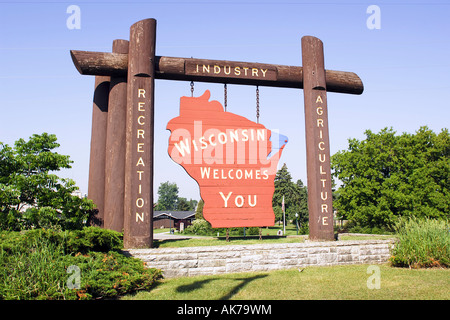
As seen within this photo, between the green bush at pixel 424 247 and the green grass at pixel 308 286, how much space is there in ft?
1.40

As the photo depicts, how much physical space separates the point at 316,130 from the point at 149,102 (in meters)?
5.88

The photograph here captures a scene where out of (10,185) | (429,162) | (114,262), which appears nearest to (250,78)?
(114,262)

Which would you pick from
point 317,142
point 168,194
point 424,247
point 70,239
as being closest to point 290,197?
point 317,142

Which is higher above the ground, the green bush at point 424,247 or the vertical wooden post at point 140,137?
the vertical wooden post at point 140,137

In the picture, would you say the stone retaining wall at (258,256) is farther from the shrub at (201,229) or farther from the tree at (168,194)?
the tree at (168,194)

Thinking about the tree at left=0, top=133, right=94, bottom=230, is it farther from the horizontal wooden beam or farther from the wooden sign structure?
the horizontal wooden beam

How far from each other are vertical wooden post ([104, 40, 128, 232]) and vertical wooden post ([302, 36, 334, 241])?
6389 mm

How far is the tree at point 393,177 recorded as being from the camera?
30.2m

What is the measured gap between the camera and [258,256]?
35.7 feet

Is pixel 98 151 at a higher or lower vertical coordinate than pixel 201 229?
higher

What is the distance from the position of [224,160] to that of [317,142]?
3.36 meters

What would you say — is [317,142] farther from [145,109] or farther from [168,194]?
[168,194]

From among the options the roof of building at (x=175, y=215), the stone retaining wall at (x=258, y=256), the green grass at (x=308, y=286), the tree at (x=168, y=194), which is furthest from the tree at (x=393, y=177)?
the tree at (x=168, y=194)

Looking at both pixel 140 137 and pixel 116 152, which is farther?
pixel 116 152
